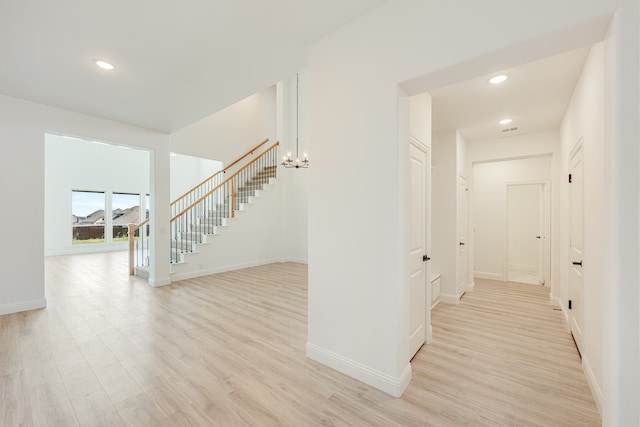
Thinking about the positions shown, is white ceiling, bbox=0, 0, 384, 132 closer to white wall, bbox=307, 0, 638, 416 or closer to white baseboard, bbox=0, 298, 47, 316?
white wall, bbox=307, 0, 638, 416

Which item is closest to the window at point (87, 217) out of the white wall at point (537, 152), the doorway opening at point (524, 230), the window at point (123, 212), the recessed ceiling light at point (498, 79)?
the window at point (123, 212)

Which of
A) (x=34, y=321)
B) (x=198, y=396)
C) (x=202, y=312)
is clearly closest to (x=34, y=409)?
(x=198, y=396)

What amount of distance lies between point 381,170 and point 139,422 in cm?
244

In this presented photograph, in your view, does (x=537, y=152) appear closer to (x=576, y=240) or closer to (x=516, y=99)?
(x=516, y=99)

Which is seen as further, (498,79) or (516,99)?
A: (516,99)

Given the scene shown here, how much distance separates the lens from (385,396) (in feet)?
6.68

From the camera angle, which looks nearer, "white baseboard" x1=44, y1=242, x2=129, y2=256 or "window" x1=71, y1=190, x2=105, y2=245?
"white baseboard" x1=44, y1=242, x2=129, y2=256

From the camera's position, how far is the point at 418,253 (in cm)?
283

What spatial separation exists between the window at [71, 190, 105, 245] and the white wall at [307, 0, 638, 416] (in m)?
11.0

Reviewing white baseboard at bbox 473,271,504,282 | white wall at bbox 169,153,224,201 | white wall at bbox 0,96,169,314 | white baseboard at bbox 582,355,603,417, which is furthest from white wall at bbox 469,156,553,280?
white wall at bbox 169,153,224,201

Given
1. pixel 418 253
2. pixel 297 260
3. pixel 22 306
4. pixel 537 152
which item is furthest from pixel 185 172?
pixel 537 152

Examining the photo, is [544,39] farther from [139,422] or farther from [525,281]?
[525,281]

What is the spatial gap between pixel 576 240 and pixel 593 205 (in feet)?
3.74

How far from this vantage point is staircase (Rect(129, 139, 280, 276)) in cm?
637
